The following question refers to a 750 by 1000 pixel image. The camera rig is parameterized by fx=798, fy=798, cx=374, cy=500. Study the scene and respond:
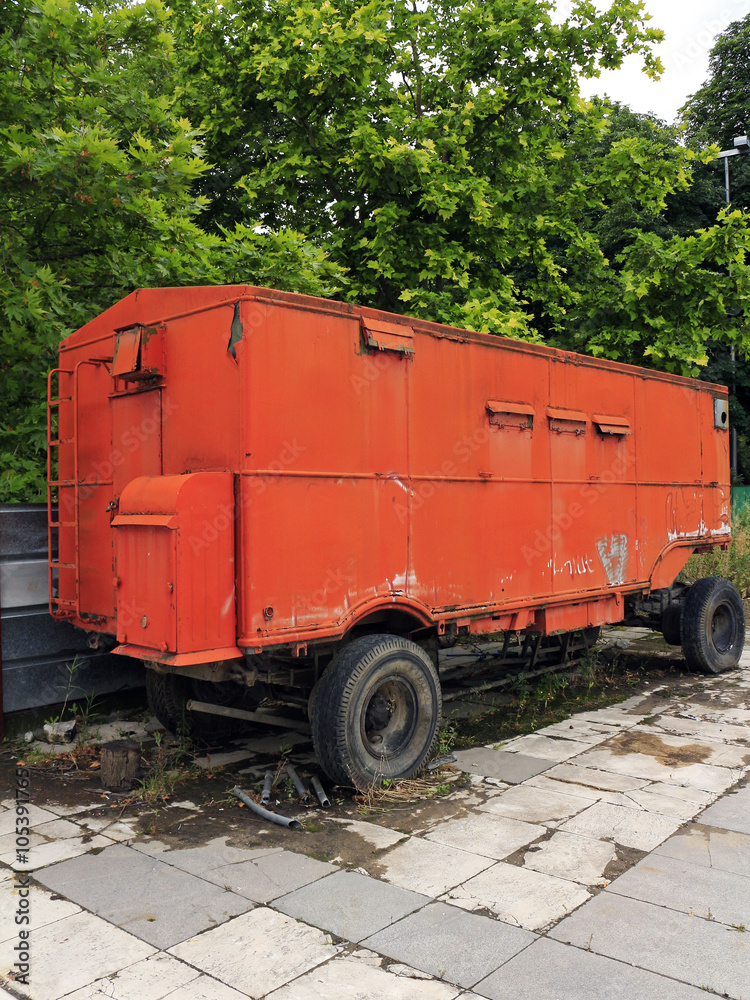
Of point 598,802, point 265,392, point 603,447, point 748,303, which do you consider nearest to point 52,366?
point 265,392

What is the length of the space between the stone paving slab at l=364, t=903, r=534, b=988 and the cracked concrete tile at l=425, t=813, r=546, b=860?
2.53ft

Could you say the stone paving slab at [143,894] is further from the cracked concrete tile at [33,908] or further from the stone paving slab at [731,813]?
the stone paving slab at [731,813]

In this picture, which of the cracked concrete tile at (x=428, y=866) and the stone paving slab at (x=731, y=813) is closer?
the cracked concrete tile at (x=428, y=866)

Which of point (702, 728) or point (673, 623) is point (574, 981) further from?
point (673, 623)

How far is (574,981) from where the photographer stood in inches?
127

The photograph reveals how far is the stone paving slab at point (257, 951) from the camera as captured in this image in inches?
129

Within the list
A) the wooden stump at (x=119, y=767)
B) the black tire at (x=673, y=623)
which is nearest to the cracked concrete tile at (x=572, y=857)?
the wooden stump at (x=119, y=767)

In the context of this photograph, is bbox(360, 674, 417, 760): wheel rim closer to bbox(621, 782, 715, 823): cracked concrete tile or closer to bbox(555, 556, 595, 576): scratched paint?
bbox(621, 782, 715, 823): cracked concrete tile

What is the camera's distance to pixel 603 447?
796cm

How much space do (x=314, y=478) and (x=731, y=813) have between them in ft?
11.2

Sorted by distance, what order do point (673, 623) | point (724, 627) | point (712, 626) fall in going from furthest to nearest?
point (724, 627) → point (712, 626) → point (673, 623)

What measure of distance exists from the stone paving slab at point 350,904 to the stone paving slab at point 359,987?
10.6 inches

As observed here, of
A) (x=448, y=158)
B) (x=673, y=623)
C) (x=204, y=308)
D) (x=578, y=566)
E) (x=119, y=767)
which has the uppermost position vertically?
(x=448, y=158)

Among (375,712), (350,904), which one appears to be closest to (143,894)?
(350,904)
